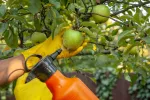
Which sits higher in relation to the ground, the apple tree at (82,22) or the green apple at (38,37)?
the apple tree at (82,22)

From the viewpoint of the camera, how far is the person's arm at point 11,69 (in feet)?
5.56

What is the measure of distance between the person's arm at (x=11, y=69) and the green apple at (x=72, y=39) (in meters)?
0.24

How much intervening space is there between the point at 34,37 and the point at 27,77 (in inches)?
10.9

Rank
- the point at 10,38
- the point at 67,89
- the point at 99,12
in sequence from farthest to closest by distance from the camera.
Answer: the point at 10,38
the point at 99,12
the point at 67,89

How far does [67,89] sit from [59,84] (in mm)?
49

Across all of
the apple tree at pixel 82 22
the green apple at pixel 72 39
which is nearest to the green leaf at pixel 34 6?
the apple tree at pixel 82 22

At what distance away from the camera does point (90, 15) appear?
166 centimetres

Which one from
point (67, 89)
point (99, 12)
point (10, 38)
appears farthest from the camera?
point (10, 38)

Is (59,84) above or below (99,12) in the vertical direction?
below

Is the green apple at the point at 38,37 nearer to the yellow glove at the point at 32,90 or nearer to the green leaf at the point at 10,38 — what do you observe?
the green leaf at the point at 10,38

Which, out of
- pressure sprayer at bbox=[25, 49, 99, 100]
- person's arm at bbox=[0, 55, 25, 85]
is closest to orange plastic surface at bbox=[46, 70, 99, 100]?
pressure sprayer at bbox=[25, 49, 99, 100]

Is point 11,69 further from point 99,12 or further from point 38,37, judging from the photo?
point 99,12

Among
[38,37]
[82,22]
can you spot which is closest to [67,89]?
[82,22]

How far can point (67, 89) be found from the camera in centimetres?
148
